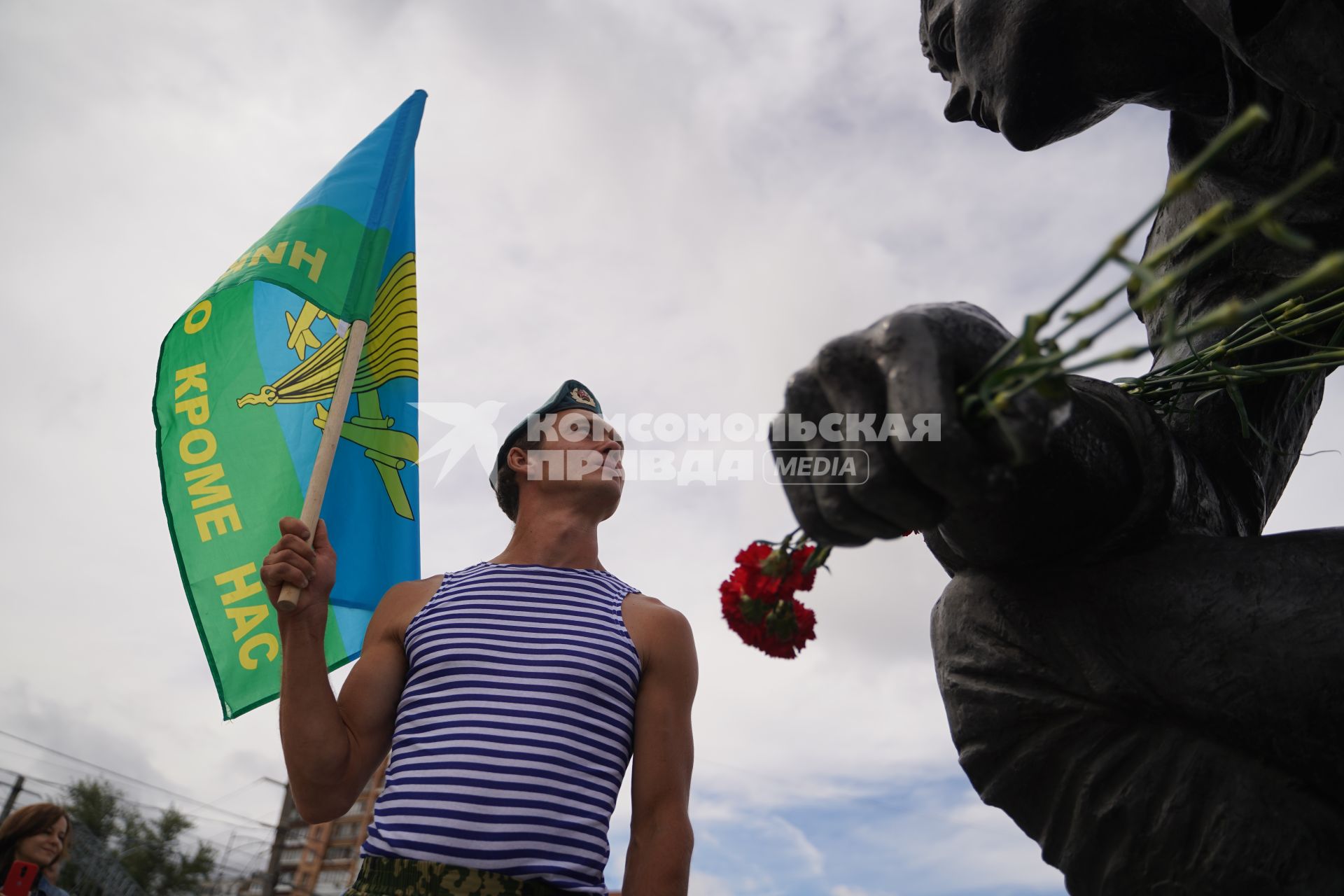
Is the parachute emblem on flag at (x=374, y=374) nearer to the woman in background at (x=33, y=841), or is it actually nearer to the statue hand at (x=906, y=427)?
the woman in background at (x=33, y=841)

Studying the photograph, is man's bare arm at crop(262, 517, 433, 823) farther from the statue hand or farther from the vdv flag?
the statue hand

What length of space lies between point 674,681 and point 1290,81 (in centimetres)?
173

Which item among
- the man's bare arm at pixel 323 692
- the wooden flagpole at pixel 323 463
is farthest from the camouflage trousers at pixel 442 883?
the wooden flagpole at pixel 323 463

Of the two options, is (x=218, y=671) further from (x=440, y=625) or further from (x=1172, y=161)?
Result: (x=1172, y=161)

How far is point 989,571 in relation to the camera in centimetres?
151

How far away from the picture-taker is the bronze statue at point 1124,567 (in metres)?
1.13

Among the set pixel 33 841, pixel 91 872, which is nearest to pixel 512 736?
pixel 33 841

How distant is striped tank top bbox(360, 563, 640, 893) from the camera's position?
6.88ft

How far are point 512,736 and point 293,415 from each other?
2.07 m

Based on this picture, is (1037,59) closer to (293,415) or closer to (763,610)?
(763,610)

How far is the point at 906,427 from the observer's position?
104 centimetres

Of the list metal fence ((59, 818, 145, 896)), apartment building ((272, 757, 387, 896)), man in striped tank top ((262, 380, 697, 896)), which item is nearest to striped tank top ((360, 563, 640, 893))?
man in striped tank top ((262, 380, 697, 896))

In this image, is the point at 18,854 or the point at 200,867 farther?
the point at 200,867

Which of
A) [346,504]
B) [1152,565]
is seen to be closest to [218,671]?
[346,504]
